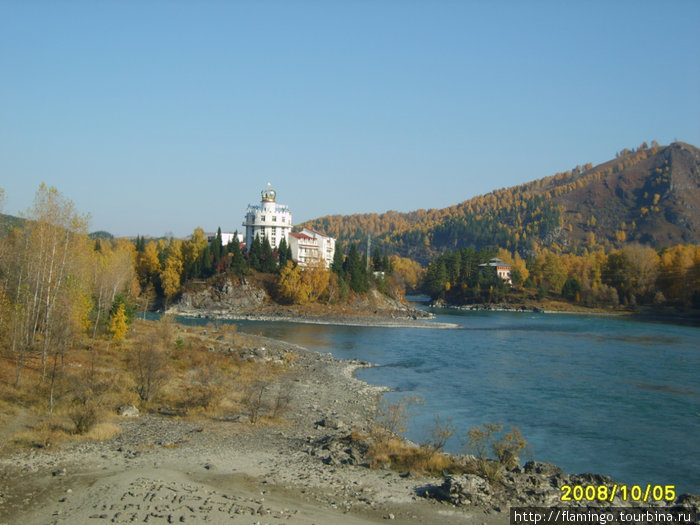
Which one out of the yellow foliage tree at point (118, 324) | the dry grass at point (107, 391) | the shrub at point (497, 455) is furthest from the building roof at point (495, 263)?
the shrub at point (497, 455)

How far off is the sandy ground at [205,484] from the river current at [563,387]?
17.4 feet

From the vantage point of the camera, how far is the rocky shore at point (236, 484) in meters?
9.20

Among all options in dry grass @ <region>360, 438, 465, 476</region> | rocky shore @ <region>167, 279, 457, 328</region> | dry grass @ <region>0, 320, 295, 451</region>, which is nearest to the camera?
dry grass @ <region>360, 438, 465, 476</region>

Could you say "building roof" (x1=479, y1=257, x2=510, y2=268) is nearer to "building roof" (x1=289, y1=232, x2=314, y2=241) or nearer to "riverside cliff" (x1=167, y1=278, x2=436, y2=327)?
"riverside cliff" (x1=167, y1=278, x2=436, y2=327)

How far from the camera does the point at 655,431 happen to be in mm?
18375

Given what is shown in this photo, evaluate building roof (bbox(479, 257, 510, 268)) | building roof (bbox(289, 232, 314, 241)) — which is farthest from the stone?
building roof (bbox(479, 257, 510, 268))

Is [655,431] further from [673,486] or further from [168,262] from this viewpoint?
[168,262]

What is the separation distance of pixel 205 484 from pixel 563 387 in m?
20.0

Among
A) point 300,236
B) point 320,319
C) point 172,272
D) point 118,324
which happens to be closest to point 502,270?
point 300,236

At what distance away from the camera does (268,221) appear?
7544 centimetres

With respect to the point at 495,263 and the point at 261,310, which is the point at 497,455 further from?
the point at 495,263

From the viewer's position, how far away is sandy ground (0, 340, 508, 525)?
9.12 metres

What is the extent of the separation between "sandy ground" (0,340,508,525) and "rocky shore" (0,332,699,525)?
0.02 m

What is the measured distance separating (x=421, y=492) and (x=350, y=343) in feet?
103
